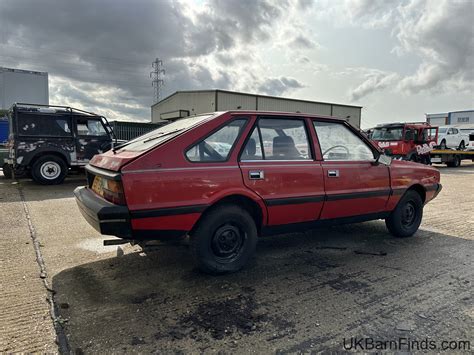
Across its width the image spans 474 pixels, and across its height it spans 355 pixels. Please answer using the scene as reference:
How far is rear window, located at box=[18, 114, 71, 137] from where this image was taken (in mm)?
9297

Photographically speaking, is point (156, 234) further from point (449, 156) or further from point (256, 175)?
point (449, 156)

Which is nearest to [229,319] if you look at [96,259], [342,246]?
[96,259]

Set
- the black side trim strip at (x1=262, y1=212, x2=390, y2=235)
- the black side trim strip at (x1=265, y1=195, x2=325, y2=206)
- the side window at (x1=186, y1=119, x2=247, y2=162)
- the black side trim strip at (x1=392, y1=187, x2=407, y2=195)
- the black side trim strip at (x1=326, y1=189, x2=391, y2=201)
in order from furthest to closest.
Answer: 1. the black side trim strip at (x1=392, y1=187, x2=407, y2=195)
2. the black side trim strip at (x1=326, y1=189, x2=391, y2=201)
3. the black side trim strip at (x1=262, y1=212, x2=390, y2=235)
4. the black side trim strip at (x1=265, y1=195, x2=325, y2=206)
5. the side window at (x1=186, y1=119, x2=247, y2=162)

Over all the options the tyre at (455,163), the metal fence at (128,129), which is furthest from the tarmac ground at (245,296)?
the metal fence at (128,129)

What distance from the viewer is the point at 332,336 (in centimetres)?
251

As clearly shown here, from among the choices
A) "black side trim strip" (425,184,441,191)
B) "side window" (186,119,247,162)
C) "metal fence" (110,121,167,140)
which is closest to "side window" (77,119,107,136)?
"side window" (186,119,247,162)

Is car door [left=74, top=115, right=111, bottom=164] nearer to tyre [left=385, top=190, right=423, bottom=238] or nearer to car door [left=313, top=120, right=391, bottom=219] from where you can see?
car door [left=313, top=120, right=391, bottom=219]

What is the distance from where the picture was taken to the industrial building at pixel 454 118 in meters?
52.7

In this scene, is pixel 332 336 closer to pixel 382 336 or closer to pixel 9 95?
pixel 382 336

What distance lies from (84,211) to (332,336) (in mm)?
2541

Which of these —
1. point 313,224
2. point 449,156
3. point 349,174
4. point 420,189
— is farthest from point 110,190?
point 449,156

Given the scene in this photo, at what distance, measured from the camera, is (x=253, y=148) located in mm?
3596

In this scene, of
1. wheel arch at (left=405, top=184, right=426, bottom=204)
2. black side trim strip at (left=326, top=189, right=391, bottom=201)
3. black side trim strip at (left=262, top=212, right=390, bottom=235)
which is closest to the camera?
black side trim strip at (left=262, top=212, right=390, bottom=235)

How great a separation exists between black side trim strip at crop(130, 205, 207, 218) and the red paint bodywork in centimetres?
2
